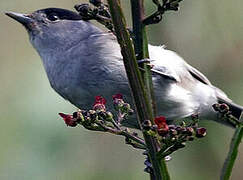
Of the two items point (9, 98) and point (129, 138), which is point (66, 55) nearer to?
point (9, 98)

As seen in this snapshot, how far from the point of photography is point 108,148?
4223 millimetres

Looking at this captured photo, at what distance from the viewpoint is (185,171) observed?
3.67m

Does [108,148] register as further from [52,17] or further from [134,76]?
[134,76]

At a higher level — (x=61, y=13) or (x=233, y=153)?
(x=233, y=153)

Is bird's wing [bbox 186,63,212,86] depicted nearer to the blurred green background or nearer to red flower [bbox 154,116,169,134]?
the blurred green background

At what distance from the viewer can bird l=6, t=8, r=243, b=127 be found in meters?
3.47

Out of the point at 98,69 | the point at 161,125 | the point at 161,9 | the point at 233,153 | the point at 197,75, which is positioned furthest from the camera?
the point at 197,75

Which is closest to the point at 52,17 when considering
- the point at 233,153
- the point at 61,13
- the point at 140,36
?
the point at 61,13

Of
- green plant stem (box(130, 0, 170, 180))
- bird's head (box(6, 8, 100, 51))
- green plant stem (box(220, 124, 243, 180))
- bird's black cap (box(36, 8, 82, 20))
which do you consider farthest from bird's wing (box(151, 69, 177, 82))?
green plant stem (box(220, 124, 243, 180))

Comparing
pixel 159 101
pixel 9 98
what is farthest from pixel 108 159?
pixel 9 98

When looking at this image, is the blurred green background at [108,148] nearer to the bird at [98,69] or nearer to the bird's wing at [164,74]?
the bird at [98,69]

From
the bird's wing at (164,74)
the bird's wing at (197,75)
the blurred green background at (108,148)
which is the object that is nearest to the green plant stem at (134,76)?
the blurred green background at (108,148)

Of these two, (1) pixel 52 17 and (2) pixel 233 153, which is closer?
(2) pixel 233 153

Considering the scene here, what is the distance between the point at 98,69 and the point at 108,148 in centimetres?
93
